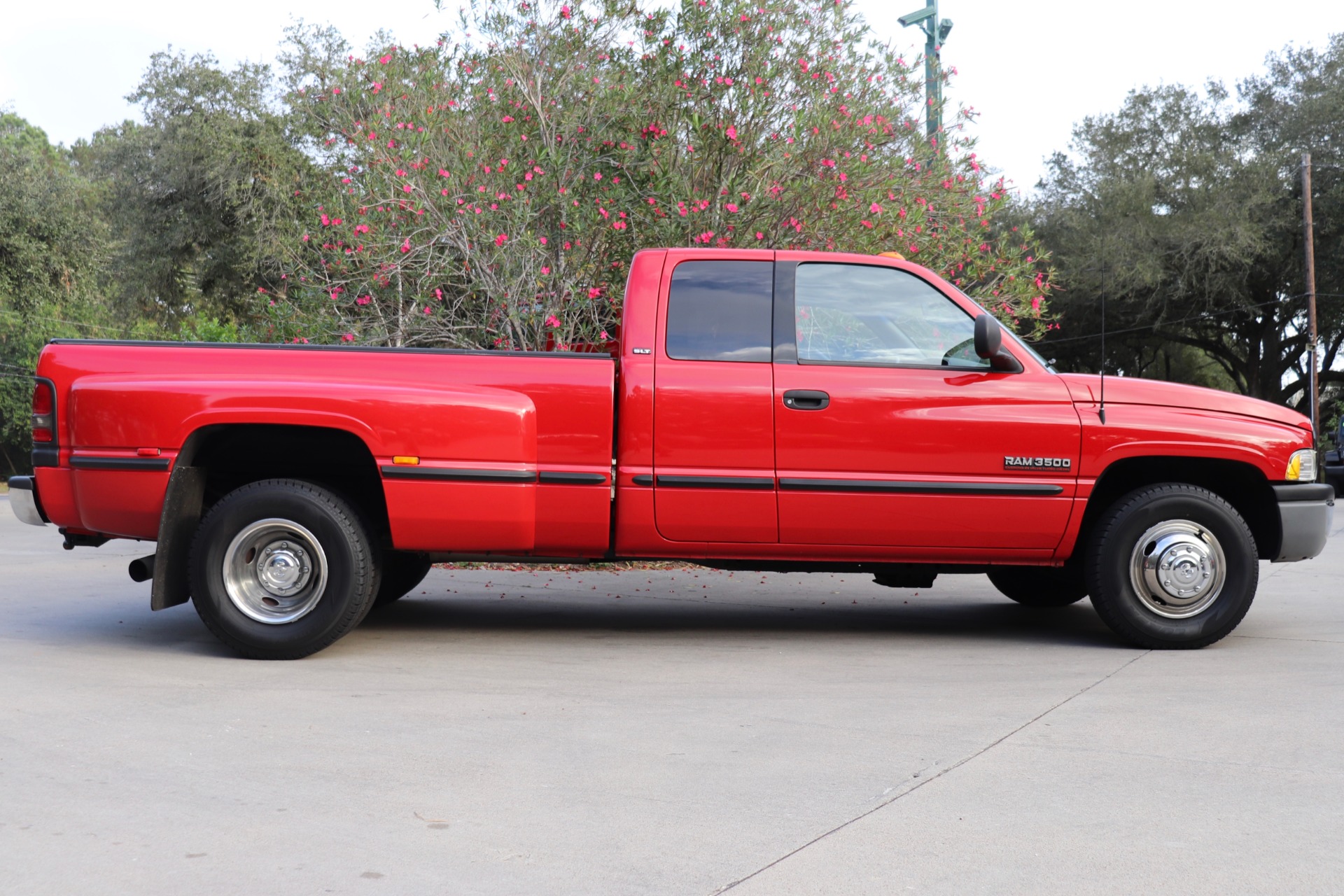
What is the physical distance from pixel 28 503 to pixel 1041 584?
5868 mm

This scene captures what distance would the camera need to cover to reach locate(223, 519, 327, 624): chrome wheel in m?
6.24

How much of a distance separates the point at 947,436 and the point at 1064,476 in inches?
24.7

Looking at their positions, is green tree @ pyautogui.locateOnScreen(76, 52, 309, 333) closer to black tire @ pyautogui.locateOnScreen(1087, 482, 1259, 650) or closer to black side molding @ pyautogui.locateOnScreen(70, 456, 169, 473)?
black side molding @ pyautogui.locateOnScreen(70, 456, 169, 473)

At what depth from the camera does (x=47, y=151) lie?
67625 mm

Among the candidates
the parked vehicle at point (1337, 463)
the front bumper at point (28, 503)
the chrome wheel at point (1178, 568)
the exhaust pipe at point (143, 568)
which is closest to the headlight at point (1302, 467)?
the chrome wheel at point (1178, 568)

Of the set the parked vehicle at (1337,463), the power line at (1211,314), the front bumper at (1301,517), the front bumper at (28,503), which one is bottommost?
the parked vehicle at (1337,463)

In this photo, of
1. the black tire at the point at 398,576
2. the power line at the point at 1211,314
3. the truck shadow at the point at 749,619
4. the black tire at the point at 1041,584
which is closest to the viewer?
the truck shadow at the point at 749,619

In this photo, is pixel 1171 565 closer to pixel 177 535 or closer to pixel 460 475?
pixel 460 475

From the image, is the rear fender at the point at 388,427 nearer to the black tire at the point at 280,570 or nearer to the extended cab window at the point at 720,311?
the black tire at the point at 280,570

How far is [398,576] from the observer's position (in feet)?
26.6

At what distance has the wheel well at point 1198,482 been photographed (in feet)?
22.3

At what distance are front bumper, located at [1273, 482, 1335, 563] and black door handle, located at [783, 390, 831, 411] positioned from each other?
2.41 metres

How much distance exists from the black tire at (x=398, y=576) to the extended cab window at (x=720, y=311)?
89.1 inches

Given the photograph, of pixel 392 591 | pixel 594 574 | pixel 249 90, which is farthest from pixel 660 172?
pixel 249 90
